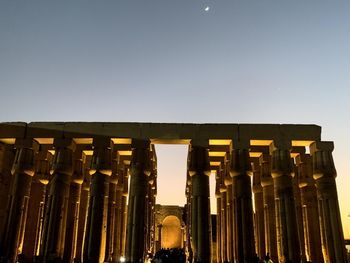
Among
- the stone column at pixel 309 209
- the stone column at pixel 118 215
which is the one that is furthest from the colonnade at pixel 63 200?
the stone column at pixel 309 209

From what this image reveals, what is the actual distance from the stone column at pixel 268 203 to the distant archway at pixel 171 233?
23.2 m

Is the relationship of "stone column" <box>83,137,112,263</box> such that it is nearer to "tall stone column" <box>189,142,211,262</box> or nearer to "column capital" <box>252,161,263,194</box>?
"tall stone column" <box>189,142,211,262</box>

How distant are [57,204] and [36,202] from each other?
370cm

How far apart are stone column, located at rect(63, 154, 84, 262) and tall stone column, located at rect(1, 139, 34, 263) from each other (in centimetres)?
254

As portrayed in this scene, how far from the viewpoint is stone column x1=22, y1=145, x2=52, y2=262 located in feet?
72.0

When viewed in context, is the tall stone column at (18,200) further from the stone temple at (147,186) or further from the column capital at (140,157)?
the column capital at (140,157)

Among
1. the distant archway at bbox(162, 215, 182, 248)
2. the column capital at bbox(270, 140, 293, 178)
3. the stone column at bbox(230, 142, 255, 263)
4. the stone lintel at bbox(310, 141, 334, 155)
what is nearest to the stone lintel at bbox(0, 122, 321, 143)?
the stone lintel at bbox(310, 141, 334, 155)

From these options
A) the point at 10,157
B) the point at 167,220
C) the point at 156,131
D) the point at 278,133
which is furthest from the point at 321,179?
the point at 167,220

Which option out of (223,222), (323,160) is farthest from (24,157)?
(323,160)

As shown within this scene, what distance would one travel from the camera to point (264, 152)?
22.2 metres

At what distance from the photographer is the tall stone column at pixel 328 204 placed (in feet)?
60.3

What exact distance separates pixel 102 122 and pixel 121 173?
7015 mm

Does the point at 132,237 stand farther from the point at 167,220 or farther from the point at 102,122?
the point at 167,220

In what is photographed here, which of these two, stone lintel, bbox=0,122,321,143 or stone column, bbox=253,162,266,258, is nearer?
stone lintel, bbox=0,122,321,143
